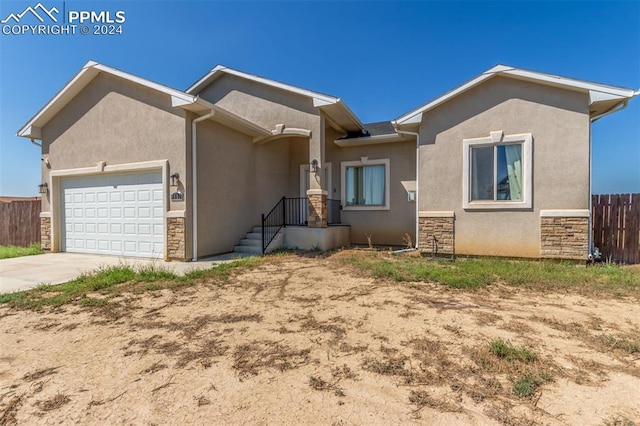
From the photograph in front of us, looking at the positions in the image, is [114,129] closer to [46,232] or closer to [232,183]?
[232,183]

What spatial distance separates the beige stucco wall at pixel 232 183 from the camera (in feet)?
27.3

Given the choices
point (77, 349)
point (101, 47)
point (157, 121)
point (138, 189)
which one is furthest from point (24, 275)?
point (101, 47)

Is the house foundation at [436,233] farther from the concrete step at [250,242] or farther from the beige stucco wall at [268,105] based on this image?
the concrete step at [250,242]

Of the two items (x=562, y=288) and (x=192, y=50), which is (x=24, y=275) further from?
(x=562, y=288)

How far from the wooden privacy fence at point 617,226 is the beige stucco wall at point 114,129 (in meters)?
11.0

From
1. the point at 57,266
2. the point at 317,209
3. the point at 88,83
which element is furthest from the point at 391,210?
the point at 88,83

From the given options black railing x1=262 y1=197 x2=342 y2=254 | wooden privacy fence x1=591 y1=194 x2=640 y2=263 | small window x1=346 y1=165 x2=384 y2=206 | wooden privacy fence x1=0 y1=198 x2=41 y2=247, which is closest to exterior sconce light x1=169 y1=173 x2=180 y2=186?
black railing x1=262 y1=197 x2=342 y2=254

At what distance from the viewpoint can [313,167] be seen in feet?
31.1

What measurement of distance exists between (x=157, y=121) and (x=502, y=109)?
9160 mm

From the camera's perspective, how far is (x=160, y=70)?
1080 cm

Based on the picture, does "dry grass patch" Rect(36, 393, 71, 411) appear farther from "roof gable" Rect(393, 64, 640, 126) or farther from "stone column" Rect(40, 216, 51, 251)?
"stone column" Rect(40, 216, 51, 251)

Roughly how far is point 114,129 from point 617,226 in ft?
46.1

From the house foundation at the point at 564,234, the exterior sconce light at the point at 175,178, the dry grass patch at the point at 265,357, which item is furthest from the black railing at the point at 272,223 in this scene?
the house foundation at the point at 564,234

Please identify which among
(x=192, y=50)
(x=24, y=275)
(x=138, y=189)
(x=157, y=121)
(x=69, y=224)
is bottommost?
(x=24, y=275)
